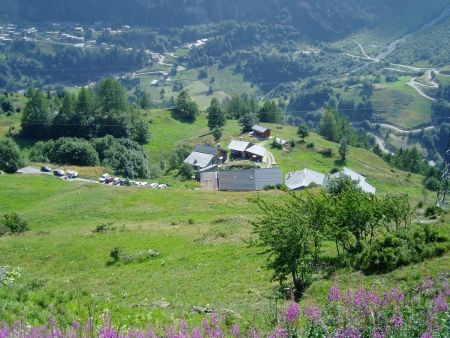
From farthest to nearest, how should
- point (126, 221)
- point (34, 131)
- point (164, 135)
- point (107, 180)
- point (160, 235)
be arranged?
point (164, 135)
point (34, 131)
point (107, 180)
point (126, 221)
point (160, 235)

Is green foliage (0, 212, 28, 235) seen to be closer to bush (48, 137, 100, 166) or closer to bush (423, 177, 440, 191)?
bush (48, 137, 100, 166)

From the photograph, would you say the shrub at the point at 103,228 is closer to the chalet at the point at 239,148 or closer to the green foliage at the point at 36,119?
the chalet at the point at 239,148

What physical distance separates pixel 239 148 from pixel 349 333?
4632 inches

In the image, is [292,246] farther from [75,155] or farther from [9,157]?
[75,155]

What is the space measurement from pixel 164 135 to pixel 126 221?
89492mm

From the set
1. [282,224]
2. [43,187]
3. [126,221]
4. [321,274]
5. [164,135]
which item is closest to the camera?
[282,224]

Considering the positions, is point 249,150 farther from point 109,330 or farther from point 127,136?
point 109,330

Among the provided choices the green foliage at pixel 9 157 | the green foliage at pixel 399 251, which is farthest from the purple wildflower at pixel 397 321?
the green foliage at pixel 9 157

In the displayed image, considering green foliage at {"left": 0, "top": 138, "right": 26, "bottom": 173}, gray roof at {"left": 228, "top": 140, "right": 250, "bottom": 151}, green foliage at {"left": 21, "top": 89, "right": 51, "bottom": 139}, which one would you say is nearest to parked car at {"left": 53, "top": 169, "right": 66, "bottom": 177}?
green foliage at {"left": 0, "top": 138, "right": 26, "bottom": 173}

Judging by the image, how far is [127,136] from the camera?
14262 centimetres

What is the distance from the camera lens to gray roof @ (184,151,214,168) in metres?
123

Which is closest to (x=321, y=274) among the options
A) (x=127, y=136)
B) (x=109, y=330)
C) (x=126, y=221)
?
(x=109, y=330)

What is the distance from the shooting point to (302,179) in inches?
4151

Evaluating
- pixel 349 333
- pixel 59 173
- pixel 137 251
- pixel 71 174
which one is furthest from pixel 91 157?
pixel 349 333
